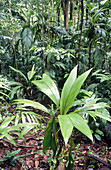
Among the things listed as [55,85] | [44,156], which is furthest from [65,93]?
[44,156]

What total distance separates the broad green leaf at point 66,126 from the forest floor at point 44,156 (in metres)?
0.59

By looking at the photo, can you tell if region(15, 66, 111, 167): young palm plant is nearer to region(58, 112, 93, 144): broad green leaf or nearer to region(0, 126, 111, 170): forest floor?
region(58, 112, 93, 144): broad green leaf

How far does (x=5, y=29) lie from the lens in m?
2.81

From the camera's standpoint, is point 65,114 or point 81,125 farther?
point 65,114

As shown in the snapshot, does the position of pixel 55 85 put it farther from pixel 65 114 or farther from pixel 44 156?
pixel 44 156

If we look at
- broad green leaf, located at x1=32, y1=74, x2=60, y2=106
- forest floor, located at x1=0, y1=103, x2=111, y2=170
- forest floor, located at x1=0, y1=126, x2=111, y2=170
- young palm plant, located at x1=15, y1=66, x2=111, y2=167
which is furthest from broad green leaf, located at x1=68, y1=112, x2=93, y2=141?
forest floor, located at x1=0, y1=126, x2=111, y2=170

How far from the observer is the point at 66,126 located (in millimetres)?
736

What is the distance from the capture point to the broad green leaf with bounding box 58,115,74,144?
673mm

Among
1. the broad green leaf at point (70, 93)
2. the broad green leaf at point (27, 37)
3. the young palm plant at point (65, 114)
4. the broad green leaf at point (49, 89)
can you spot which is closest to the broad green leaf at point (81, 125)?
the young palm plant at point (65, 114)

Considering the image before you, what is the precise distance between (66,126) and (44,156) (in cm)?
87

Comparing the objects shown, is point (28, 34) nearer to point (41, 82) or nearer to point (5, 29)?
point (5, 29)

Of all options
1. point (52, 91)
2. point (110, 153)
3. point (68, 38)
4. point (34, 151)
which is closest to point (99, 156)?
point (110, 153)

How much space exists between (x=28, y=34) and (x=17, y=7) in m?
0.75

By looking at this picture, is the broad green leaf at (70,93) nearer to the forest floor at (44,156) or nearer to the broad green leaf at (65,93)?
the broad green leaf at (65,93)
